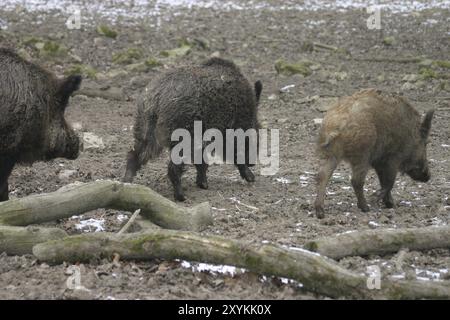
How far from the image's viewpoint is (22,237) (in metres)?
6.10

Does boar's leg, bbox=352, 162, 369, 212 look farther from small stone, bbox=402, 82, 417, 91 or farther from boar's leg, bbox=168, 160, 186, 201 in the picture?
small stone, bbox=402, 82, 417, 91

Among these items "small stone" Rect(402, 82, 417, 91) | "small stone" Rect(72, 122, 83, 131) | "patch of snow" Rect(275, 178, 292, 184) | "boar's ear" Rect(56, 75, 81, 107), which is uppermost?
"boar's ear" Rect(56, 75, 81, 107)

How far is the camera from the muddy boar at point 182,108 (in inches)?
331

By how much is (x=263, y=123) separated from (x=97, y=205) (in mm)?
5517

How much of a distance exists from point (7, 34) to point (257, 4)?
7159 millimetres

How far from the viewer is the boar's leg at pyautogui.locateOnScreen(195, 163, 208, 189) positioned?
8.93 meters

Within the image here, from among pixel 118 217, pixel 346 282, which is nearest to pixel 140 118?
pixel 118 217

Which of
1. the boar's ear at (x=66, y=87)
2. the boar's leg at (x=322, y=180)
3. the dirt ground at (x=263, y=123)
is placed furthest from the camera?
the boar's ear at (x=66, y=87)

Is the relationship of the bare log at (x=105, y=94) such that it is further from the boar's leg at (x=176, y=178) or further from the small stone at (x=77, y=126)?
the boar's leg at (x=176, y=178)

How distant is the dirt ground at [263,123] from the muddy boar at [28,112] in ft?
1.70

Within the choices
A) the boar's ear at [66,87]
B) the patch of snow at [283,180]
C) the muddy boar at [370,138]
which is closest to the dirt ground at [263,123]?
the patch of snow at [283,180]

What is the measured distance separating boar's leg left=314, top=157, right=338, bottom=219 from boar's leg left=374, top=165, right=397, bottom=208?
0.72 metres

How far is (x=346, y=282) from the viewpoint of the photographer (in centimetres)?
521

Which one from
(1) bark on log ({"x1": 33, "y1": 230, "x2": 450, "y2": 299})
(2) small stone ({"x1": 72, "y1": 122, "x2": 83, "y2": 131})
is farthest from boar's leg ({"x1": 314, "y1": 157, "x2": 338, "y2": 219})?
(2) small stone ({"x1": 72, "y1": 122, "x2": 83, "y2": 131})
